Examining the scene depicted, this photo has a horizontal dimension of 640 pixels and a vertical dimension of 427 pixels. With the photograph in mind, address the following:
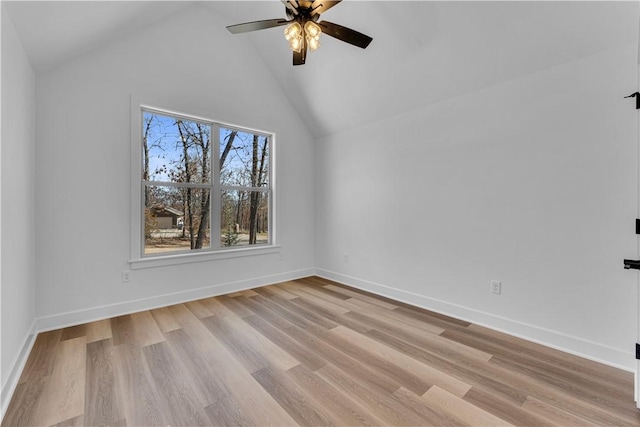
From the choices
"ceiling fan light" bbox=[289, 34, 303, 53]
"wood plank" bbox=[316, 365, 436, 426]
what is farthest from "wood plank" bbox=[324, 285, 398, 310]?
"ceiling fan light" bbox=[289, 34, 303, 53]

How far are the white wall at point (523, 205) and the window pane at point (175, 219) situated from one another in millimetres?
2317

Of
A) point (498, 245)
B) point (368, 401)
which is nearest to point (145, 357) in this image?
point (368, 401)

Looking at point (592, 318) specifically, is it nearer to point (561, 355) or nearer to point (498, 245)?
point (561, 355)

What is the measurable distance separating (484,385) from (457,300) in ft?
3.96

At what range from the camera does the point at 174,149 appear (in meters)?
3.48

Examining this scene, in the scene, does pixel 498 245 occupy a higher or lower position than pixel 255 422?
higher

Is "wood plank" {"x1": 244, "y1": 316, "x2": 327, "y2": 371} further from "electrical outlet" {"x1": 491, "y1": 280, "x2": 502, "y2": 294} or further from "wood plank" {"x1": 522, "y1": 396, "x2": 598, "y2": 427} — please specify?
"electrical outlet" {"x1": 491, "y1": 280, "x2": 502, "y2": 294}

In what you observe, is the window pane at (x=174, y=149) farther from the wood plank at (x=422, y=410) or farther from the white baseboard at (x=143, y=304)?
the wood plank at (x=422, y=410)

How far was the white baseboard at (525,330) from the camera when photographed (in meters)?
2.05

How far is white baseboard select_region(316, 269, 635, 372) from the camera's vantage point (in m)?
2.05

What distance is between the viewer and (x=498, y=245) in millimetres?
2650

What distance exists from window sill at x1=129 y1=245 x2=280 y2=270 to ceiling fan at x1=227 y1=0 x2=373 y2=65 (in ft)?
8.34

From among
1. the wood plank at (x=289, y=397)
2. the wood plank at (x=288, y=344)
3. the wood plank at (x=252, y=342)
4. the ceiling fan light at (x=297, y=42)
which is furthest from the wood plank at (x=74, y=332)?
the ceiling fan light at (x=297, y=42)

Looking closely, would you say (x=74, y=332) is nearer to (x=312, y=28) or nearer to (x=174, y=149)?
(x=174, y=149)
